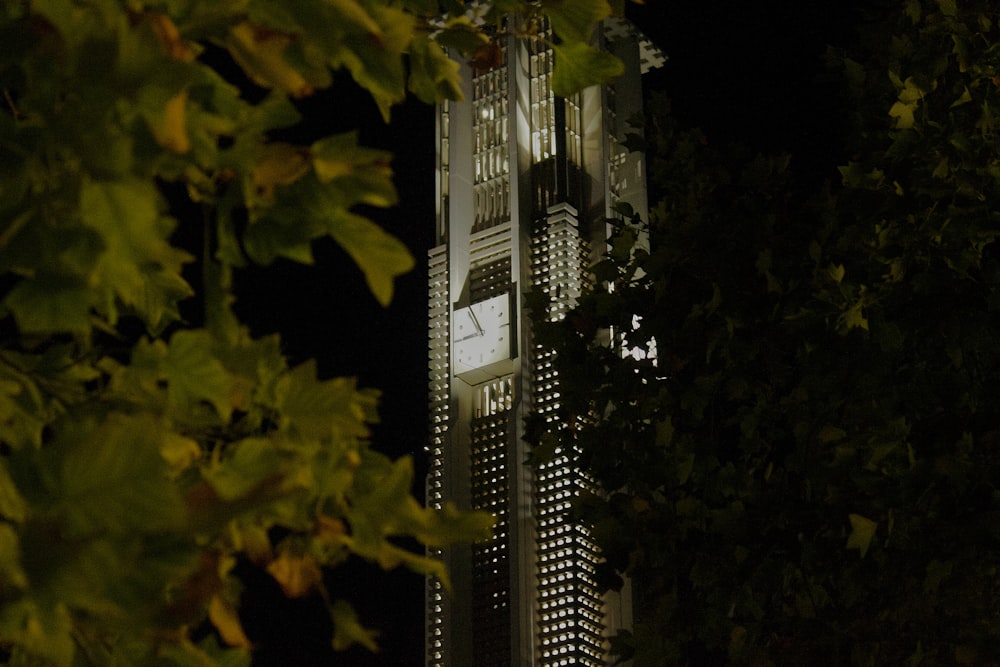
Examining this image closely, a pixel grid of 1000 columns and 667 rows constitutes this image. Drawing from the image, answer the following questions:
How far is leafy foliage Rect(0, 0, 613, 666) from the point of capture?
142cm

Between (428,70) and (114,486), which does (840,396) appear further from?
(114,486)

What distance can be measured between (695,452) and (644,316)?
727mm

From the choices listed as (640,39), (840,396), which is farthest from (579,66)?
(640,39)

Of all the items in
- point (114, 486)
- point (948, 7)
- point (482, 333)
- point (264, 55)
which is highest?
point (482, 333)

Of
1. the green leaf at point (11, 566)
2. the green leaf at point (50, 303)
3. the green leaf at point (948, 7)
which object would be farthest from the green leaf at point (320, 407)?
the green leaf at point (948, 7)

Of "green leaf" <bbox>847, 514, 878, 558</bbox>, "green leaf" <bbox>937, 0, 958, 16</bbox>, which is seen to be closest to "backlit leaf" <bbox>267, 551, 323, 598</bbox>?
"green leaf" <bbox>847, 514, 878, 558</bbox>

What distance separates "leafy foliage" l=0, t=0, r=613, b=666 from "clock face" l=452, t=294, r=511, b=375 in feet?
59.0

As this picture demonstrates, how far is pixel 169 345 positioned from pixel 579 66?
92 centimetres

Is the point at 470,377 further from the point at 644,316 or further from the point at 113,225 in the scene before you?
the point at 113,225

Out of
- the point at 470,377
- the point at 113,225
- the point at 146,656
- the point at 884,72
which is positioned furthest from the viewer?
the point at 470,377

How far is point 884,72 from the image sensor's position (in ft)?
17.9

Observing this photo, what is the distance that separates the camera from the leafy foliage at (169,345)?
142cm

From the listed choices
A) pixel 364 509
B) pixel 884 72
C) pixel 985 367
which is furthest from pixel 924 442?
pixel 364 509

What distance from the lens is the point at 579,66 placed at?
2396 mm
